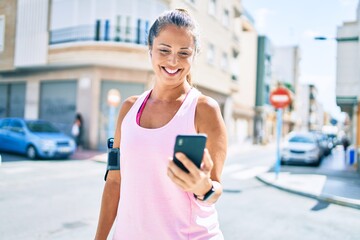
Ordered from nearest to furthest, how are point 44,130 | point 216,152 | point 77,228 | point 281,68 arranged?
point 216,152
point 77,228
point 44,130
point 281,68

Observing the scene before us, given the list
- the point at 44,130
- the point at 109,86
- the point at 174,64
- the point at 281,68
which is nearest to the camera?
the point at 174,64

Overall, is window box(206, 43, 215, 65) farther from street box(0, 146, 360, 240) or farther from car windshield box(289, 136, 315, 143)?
street box(0, 146, 360, 240)

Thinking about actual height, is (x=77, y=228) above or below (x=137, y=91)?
below

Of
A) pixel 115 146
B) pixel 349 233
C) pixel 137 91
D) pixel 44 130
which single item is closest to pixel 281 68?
Result: pixel 137 91

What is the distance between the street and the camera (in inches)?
188

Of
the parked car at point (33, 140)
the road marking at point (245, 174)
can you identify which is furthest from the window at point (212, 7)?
the parked car at point (33, 140)

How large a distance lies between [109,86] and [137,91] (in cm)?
147

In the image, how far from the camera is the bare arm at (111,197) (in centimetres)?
158

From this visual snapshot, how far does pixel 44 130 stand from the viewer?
13.1 m

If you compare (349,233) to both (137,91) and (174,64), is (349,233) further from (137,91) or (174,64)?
(137,91)

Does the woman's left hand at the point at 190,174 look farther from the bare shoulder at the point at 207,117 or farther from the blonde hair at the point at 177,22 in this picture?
the blonde hair at the point at 177,22

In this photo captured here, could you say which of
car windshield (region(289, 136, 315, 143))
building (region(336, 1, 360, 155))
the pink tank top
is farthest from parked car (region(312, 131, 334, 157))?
the pink tank top

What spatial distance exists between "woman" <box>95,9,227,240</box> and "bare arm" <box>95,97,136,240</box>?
0.08ft

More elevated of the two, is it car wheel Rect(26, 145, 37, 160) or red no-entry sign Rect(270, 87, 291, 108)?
red no-entry sign Rect(270, 87, 291, 108)
